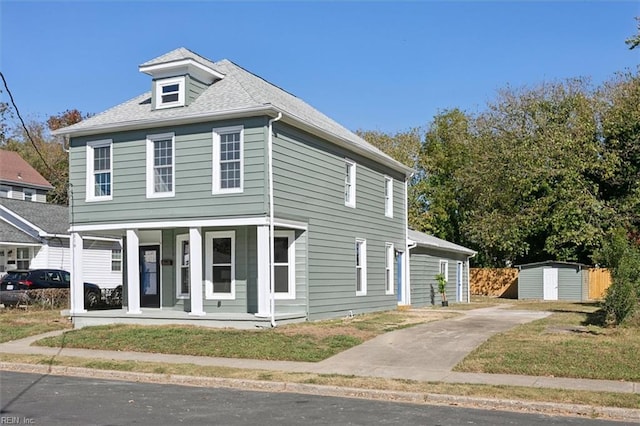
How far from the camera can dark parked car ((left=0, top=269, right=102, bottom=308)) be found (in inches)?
1073

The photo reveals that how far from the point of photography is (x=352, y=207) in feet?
81.3

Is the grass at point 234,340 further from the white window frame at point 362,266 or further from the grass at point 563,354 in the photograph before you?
the white window frame at point 362,266

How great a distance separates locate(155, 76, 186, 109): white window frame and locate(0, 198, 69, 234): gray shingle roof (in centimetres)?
1578

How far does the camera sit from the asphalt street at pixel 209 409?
30.4ft

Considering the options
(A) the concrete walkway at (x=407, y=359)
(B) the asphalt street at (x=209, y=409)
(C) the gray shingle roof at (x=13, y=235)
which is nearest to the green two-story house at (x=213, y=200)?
(A) the concrete walkway at (x=407, y=359)

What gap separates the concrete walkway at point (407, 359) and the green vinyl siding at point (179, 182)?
166 inches

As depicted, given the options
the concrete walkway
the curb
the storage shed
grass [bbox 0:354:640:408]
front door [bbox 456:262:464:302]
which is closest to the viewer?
the curb

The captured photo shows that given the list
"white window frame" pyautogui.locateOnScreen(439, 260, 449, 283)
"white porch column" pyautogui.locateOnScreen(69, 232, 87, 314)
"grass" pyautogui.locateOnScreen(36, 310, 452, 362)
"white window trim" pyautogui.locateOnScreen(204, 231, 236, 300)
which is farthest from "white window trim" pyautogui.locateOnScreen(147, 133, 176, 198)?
"white window frame" pyautogui.locateOnScreen(439, 260, 449, 283)

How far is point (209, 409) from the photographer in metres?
10.1

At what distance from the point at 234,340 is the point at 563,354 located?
7274 millimetres

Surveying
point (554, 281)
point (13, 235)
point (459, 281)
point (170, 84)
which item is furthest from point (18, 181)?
point (554, 281)

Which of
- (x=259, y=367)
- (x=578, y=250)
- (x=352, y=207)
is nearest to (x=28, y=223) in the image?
(x=352, y=207)

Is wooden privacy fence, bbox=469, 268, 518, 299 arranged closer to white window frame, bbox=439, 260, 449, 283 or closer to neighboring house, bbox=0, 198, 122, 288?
white window frame, bbox=439, 260, 449, 283

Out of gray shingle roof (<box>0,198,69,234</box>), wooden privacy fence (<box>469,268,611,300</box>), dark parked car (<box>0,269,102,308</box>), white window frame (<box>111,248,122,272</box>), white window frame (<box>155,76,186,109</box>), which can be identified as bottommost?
wooden privacy fence (<box>469,268,611,300</box>)
